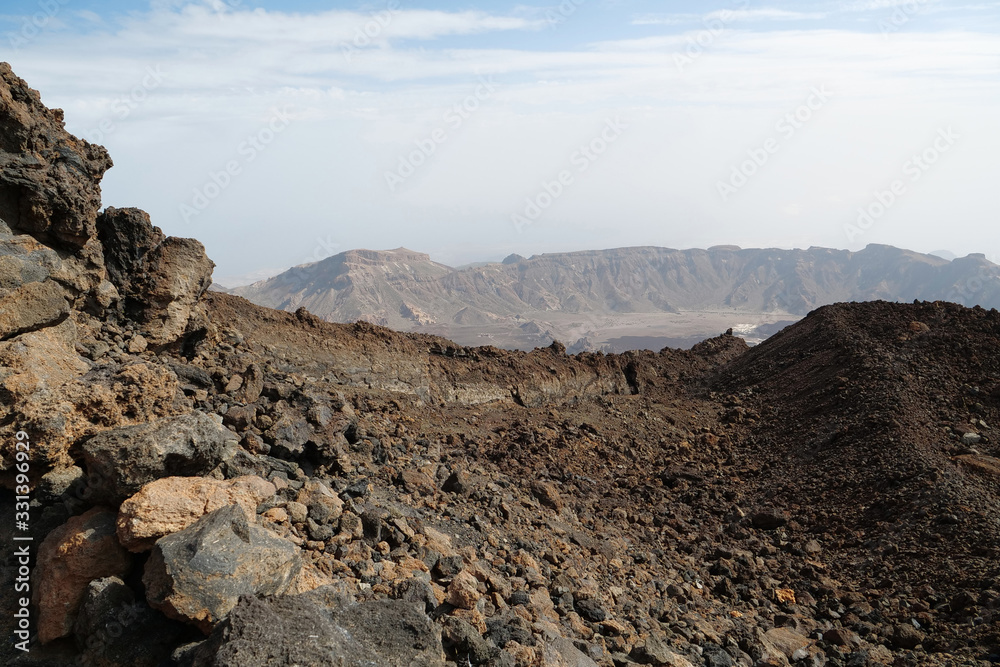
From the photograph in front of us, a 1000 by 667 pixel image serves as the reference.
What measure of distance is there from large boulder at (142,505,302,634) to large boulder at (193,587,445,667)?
37cm

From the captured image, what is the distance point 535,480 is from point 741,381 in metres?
10.5

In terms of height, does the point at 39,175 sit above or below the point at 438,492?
above

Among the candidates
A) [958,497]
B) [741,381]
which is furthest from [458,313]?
[958,497]

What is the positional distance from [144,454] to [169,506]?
1.76ft

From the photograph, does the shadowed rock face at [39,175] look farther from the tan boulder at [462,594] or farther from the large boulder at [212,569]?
the tan boulder at [462,594]

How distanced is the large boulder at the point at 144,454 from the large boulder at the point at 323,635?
167 centimetres

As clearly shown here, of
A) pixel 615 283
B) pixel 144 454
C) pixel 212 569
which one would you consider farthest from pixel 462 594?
pixel 615 283

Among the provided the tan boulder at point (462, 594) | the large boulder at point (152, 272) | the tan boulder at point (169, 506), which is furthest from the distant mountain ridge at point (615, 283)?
the tan boulder at point (462, 594)

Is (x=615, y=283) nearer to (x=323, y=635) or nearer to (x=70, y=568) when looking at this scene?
(x=70, y=568)

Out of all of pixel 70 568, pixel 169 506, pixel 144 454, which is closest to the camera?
pixel 70 568

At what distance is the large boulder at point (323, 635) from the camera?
10.7 ft

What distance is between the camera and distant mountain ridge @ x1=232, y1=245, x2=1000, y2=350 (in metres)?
121

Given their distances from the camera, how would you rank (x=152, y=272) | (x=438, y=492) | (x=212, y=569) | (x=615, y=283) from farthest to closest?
(x=615, y=283)
(x=152, y=272)
(x=438, y=492)
(x=212, y=569)

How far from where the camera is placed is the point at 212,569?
3.85 meters
